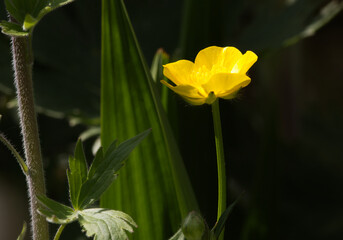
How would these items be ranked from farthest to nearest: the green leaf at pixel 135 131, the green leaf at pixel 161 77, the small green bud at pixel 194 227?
1. the green leaf at pixel 161 77
2. the green leaf at pixel 135 131
3. the small green bud at pixel 194 227

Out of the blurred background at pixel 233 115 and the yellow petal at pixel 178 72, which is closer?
the yellow petal at pixel 178 72

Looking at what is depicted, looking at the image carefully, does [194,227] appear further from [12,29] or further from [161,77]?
[161,77]

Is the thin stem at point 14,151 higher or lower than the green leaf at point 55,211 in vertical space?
higher

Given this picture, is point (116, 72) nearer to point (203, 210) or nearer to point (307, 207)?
point (203, 210)

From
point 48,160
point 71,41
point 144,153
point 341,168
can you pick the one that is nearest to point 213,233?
point 144,153

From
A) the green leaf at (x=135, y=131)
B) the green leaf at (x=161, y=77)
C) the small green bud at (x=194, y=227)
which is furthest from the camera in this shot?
the green leaf at (x=161, y=77)

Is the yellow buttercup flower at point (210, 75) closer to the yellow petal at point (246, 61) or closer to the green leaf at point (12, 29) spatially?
the yellow petal at point (246, 61)

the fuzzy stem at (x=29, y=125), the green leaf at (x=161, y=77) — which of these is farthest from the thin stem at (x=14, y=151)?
the green leaf at (x=161, y=77)
